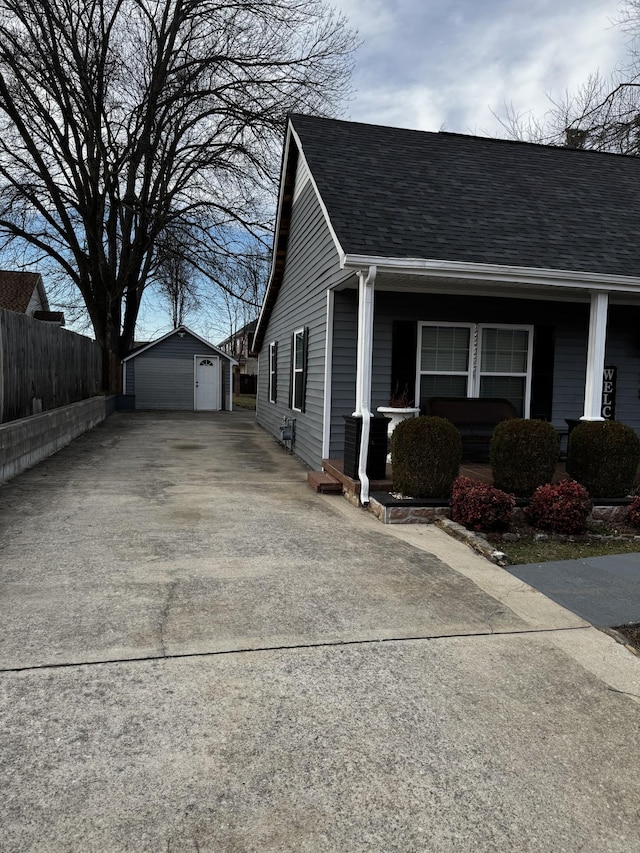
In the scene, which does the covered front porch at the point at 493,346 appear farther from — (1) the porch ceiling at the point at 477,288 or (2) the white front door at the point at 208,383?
(2) the white front door at the point at 208,383

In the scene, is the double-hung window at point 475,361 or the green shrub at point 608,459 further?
the double-hung window at point 475,361

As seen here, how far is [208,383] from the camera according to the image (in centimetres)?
2461

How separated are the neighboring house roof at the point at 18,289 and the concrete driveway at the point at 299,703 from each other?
82.7 feet

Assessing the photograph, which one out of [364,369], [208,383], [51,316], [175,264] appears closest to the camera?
[364,369]

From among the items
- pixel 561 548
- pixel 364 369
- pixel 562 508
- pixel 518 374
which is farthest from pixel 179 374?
pixel 561 548

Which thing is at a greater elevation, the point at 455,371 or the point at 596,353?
the point at 596,353

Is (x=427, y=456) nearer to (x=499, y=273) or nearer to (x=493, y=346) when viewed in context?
(x=499, y=273)

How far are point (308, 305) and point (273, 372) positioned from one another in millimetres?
4678

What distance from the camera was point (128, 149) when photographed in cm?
1852

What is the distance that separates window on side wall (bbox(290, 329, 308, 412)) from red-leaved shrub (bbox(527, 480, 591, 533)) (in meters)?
4.96

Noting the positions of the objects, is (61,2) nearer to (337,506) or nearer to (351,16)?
(351,16)

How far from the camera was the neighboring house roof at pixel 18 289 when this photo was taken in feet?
88.2

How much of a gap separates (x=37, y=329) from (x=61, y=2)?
481 inches

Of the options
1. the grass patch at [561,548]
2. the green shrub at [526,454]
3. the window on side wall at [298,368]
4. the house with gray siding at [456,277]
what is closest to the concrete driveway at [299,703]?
the grass patch at [561,548]
